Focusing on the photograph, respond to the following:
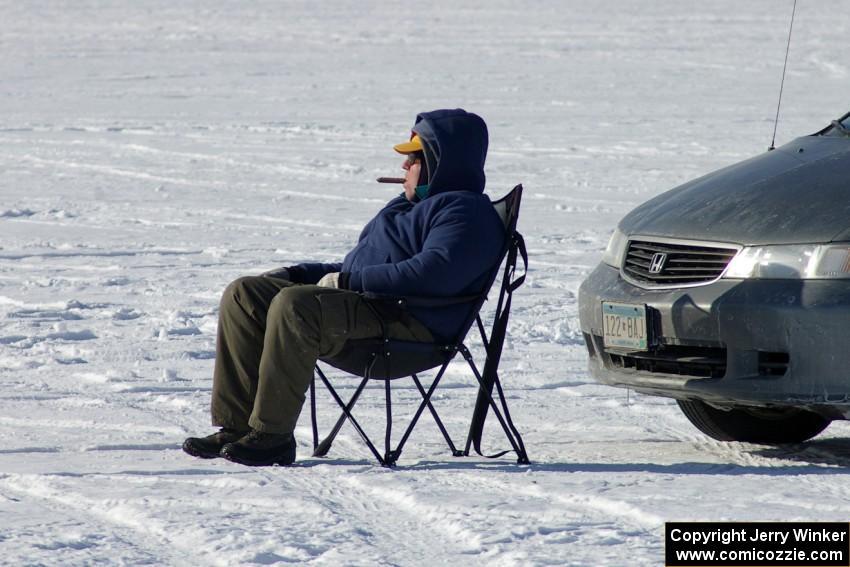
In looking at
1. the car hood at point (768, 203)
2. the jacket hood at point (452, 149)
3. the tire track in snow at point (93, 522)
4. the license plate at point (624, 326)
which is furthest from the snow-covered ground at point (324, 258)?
the jacket hood at point (452, 149)

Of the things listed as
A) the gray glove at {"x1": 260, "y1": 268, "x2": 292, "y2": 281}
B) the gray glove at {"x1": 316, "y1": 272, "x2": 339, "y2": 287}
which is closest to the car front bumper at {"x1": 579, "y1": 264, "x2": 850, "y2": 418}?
the gray glove at {"x1": 316, "y1": 272, "x2": 339, "y2": 287}

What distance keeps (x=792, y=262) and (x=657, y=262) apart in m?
0.52

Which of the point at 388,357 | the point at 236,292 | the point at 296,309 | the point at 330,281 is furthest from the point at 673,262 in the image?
the point at 236,292

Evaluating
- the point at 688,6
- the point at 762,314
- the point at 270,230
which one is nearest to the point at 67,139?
the point at 270,230

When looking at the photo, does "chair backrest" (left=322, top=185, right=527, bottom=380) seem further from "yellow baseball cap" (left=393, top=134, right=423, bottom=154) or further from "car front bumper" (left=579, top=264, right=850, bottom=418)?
"car front bumper" (left=579, top=264, right=850, bottom=418)

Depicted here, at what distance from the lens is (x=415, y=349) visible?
5191mm

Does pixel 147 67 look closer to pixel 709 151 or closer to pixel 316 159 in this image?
pixel 316 159

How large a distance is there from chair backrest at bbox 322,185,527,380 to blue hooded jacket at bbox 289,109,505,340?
1.0 inches

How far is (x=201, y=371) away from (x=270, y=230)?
4730 millimetres

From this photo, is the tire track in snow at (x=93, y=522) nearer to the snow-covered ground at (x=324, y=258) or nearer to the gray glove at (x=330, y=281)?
the snow-covered ground at (x=324, y=258)

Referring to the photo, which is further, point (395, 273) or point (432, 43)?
point (432, 43)

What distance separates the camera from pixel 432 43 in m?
32.0

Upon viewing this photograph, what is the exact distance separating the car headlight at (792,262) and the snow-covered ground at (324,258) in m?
0.68

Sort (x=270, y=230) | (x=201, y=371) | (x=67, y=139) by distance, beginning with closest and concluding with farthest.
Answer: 1. (x=201, y=371)
2. (x=270, y=230)
3. (x=67, y=139)
